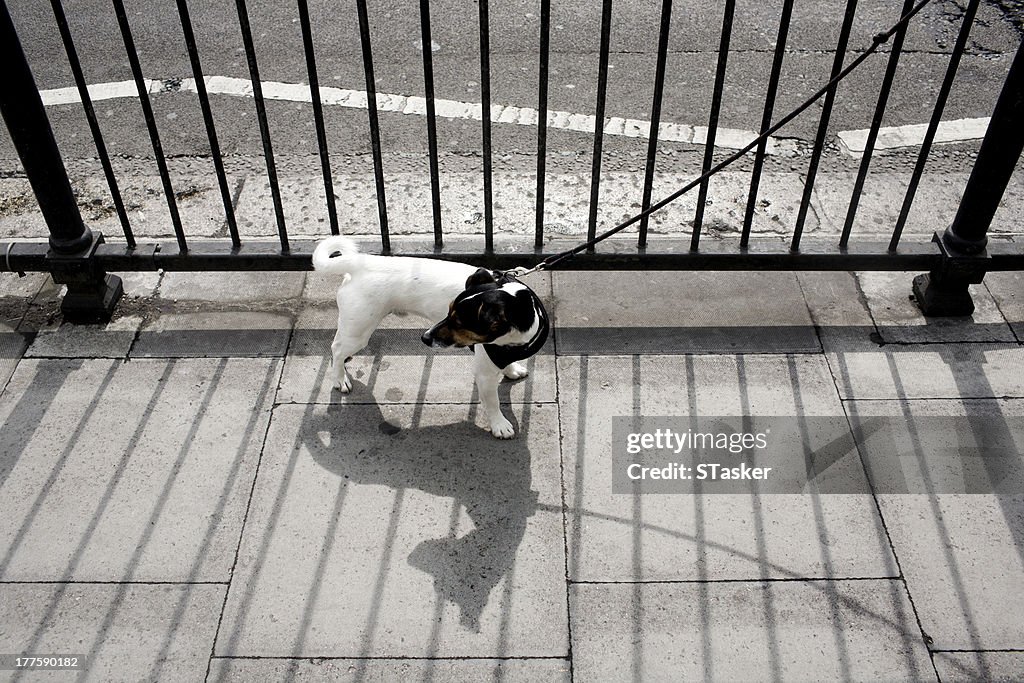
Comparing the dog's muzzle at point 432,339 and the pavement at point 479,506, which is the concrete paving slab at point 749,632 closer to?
the pavement at point 479,506

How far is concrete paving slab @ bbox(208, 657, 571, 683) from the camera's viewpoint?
3006 millimetres

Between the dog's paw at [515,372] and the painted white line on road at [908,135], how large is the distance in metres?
3.18

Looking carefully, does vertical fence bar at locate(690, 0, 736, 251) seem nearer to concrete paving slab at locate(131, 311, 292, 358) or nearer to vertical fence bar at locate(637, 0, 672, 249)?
vertical fence bar at locate(637, 0, 672, 249)

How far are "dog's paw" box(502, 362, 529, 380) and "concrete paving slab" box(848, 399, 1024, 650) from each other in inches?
66.2

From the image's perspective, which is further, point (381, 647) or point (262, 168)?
point (262, 168)

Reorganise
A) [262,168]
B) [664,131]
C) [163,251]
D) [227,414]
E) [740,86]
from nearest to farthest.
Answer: [227,414] → [163,251] → [262,168] → [664,131] → [740,86]

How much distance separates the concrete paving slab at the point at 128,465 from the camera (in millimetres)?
3377

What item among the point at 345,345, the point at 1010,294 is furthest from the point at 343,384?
the point at 1010,294

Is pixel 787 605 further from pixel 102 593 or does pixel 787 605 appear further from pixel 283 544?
pixel 102 593

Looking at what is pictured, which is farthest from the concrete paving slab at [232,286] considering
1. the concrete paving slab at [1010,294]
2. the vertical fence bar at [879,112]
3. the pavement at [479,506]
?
the concrete paving slab at [1010,294]

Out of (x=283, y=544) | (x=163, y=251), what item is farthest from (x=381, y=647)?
(x=163, y=251)

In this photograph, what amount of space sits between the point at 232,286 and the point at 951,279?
12.4 feet

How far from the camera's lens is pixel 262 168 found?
569cm

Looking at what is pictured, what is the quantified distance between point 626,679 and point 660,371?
1.59m
